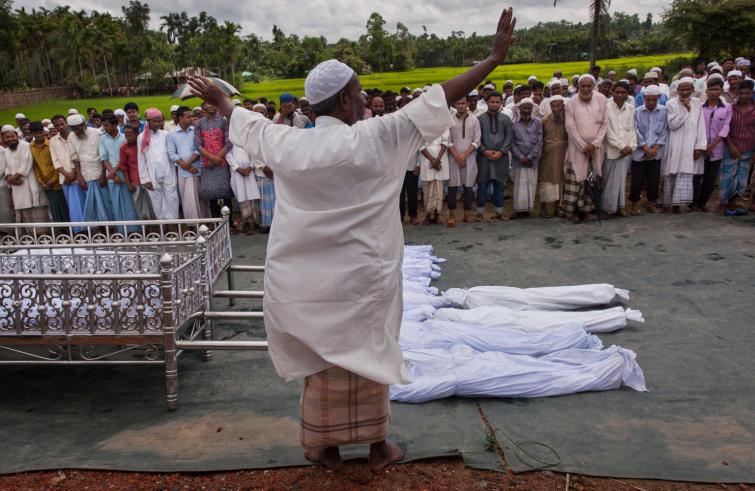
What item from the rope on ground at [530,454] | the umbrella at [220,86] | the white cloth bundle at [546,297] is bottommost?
the rope on ground at [530,454]

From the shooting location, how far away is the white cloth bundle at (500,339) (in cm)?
405

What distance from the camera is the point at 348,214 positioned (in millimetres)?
2412

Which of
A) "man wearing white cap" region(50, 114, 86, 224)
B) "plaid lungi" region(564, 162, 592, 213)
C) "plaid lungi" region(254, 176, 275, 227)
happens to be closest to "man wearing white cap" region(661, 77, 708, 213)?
"plaid lungi" region(564, 162, 592, 213)

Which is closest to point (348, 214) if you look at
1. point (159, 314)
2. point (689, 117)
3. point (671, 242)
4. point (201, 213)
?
point (159, 314)

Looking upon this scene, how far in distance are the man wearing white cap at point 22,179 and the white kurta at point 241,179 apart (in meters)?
2.78

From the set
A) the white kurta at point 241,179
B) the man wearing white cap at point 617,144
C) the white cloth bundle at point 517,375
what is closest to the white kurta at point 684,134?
the man wearing white cap at point 617,144

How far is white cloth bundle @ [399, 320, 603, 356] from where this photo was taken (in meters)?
4.05

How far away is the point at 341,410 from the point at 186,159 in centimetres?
618

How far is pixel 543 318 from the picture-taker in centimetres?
451

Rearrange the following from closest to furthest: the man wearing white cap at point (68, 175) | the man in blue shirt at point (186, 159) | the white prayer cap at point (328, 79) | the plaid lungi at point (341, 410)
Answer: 1. the white prayer cap at point (328, 79)
2. the plaid lungi at point (341, 410)
3. the man in blue shirt at point (186, 159)
4. the man wearing white cap at point (68, 175)

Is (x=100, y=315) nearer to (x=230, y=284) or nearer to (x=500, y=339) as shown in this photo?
(x=230, y=284)

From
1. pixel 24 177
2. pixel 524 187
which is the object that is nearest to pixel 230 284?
pixel 524 187

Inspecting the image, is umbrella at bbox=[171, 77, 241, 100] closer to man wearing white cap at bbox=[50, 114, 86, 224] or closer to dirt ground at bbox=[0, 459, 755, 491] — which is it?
dirt ground at bbox=[0, 459, 755, 491]

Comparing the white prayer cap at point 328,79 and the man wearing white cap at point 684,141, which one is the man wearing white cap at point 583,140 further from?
the white prayer cap at point 328,79
